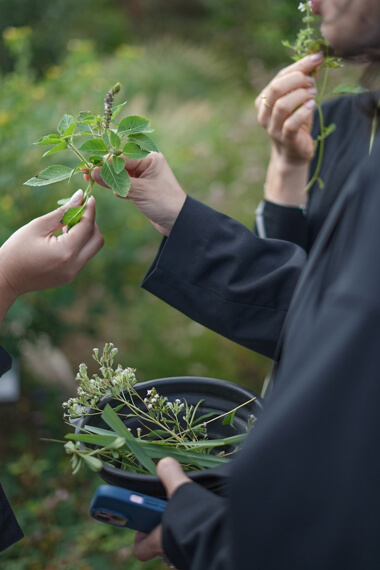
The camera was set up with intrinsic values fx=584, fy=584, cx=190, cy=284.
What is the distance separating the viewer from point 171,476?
36.4 inches

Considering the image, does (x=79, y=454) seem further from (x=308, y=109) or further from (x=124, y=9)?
(x=124, y=9)

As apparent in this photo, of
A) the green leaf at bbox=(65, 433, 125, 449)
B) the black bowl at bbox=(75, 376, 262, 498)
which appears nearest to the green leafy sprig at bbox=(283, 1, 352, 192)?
the black bowl at bbox=(75, 376, 262, 498)

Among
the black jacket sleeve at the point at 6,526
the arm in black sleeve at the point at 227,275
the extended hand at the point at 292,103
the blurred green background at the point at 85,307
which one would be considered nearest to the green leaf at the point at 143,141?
the arm in black sleeve at the point at 227,275

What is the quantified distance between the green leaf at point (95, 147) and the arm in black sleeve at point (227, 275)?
206mm

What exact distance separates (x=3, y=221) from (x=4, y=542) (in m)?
1.65

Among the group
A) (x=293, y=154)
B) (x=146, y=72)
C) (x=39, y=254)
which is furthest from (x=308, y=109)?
(x=146, y=72)

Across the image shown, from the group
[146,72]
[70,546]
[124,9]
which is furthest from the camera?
[124,9]

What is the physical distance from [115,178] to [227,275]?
31 centimetres

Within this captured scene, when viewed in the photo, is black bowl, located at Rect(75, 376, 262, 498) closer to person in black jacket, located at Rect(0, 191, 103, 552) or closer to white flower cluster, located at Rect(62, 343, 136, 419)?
white flower cluster, located at Rect(62, 343, 136, 419)

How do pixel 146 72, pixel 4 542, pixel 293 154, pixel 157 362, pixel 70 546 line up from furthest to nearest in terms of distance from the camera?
pixel 146 72
pixel 157 362
pixel 70 546
pixel 293 154
pixel 4 542

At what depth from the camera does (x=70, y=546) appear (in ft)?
8.00

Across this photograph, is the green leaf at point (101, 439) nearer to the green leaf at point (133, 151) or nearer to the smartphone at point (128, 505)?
the smartphone at point (128, 505)

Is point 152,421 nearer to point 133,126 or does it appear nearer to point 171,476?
point 171,476

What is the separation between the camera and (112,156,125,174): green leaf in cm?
118
